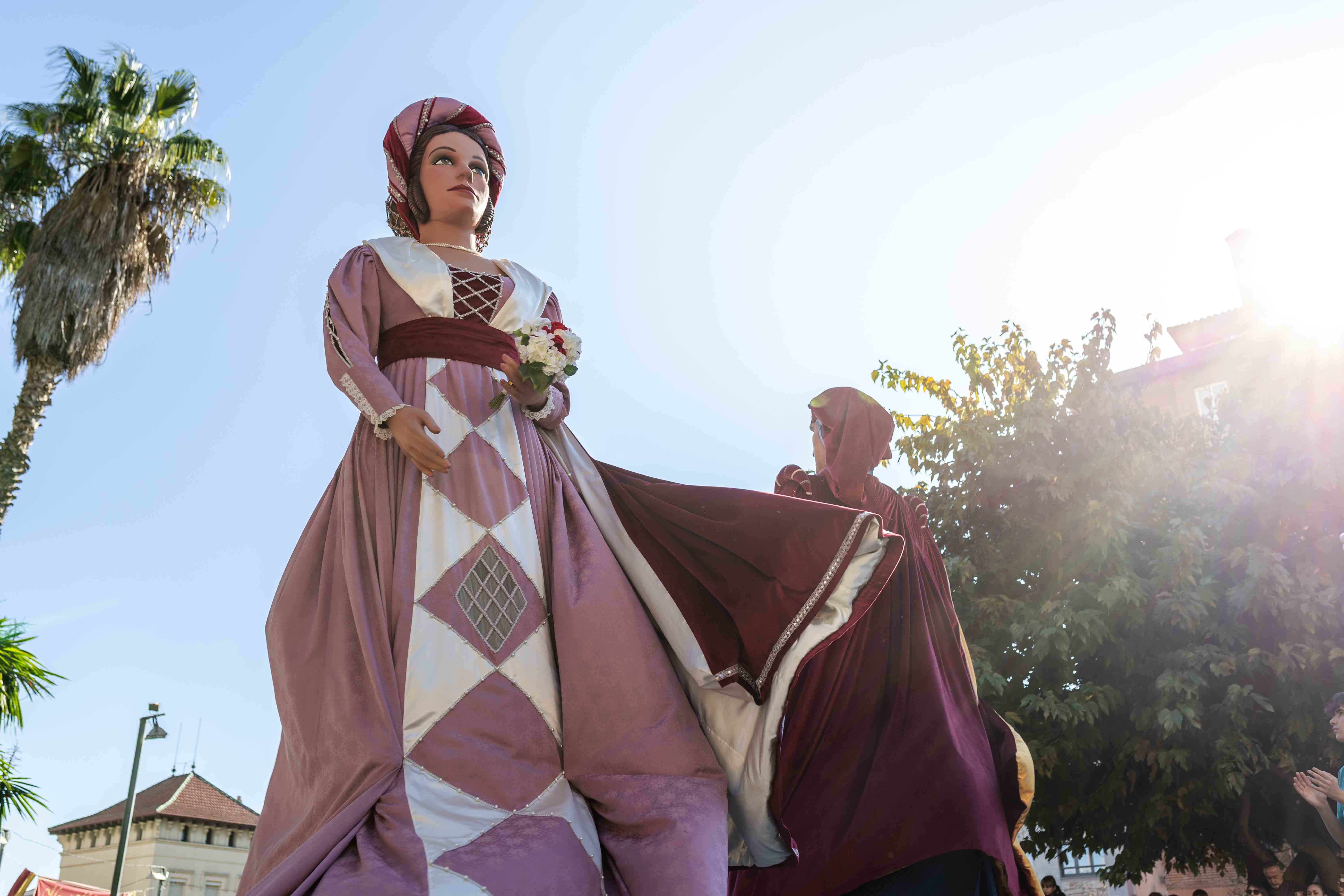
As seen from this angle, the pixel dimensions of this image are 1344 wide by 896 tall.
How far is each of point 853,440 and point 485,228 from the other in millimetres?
1434

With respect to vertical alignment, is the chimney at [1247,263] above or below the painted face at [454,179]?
above

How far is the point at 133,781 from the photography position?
17.9m

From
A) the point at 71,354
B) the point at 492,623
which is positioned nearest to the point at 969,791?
the point at 492,623

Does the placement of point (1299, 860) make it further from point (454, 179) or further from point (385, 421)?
point (385, 421)

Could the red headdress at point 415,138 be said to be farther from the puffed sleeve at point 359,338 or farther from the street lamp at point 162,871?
the street lamp at point 162,871

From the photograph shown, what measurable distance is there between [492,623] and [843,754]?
120 centimetres

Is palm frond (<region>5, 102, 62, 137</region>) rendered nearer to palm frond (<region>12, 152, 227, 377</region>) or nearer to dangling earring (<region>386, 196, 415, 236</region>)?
palm frond (<region>12, 152, 227, 377</region>)

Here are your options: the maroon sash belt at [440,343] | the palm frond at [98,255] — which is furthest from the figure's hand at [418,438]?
the palm frond at [98,255]

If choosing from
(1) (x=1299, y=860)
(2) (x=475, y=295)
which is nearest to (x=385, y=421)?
(2) (x=475, y=295)

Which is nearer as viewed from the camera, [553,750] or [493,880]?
[493,880]

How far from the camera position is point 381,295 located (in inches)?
126

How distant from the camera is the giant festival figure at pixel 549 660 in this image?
240 centimetres

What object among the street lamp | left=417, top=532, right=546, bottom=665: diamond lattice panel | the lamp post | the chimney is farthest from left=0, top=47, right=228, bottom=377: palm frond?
the street lamp

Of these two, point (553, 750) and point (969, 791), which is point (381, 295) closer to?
point (553, 750)
